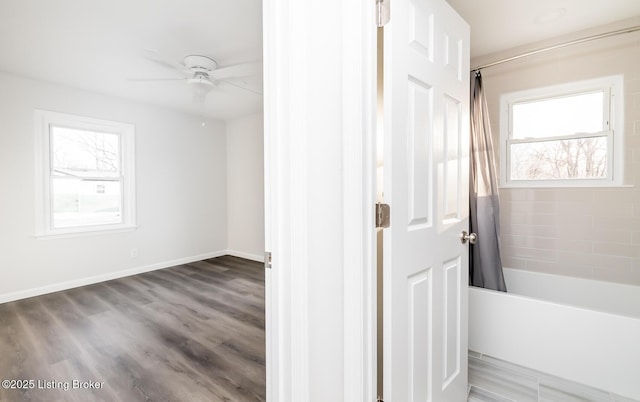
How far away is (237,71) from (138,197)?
2537 millimetres

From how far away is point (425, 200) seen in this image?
1.29m

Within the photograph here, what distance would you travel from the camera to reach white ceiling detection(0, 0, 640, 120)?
2.04m

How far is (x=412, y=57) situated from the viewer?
47.4 inches

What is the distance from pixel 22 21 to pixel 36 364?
8.27 ft

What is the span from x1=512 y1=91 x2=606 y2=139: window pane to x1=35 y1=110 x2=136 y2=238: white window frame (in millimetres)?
4768

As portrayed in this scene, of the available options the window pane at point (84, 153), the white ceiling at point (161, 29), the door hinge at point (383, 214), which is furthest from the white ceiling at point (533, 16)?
the window pane at point (84, 153)

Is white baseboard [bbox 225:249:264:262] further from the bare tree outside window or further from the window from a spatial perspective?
the window

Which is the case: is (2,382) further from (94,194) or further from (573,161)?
(573,161)

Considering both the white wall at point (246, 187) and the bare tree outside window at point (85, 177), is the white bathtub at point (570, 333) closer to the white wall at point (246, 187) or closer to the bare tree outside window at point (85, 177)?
the white wall at point (246, 187)

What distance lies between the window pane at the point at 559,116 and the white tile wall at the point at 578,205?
0.51ft

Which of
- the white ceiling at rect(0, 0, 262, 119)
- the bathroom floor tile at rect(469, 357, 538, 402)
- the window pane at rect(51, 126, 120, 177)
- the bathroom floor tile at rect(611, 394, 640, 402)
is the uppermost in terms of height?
the white ceiling at rect(0, 0, 262, 119)

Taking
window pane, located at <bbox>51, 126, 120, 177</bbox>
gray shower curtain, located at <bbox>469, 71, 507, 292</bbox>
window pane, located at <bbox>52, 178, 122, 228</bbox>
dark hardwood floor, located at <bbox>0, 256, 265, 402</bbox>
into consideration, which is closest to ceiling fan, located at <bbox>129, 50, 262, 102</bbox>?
window pane, located at <bbox>51, 126, 120, 177</bbox>

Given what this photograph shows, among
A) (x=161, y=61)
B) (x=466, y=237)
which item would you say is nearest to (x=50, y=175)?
(x=161, y=61)

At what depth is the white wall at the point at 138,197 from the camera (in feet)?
10.5
